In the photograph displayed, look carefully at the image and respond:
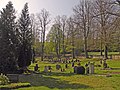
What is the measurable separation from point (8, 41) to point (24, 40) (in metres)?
7.49

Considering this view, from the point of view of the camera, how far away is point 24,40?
140 ft

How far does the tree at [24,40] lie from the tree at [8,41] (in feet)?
15.8

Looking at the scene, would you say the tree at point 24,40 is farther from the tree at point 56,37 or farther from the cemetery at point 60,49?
the tree at point 56,37

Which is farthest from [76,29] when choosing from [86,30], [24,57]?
[24,57]

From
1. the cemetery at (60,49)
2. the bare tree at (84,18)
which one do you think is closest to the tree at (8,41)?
the cemetery at (60,49)

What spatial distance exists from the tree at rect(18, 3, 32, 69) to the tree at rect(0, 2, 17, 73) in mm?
4805

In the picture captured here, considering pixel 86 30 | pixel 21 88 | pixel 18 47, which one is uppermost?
pixel 86 30

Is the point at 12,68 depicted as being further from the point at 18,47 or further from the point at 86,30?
the point at 86,30

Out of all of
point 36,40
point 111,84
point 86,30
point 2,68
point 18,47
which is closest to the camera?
point 111,84

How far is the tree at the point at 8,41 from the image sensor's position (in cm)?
3388

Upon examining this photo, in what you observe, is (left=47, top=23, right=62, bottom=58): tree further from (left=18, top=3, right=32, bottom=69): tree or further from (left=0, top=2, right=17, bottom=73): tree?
(left=0, top=2, right=17, bottom=73): tree

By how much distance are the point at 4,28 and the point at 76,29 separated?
36.3 meters

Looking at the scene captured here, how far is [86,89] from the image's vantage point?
20516mm

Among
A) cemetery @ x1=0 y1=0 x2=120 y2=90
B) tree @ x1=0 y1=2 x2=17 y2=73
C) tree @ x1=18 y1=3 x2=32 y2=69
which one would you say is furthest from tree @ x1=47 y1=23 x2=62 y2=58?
tree @ x1=0 y1=2 x2=17 y2=73
